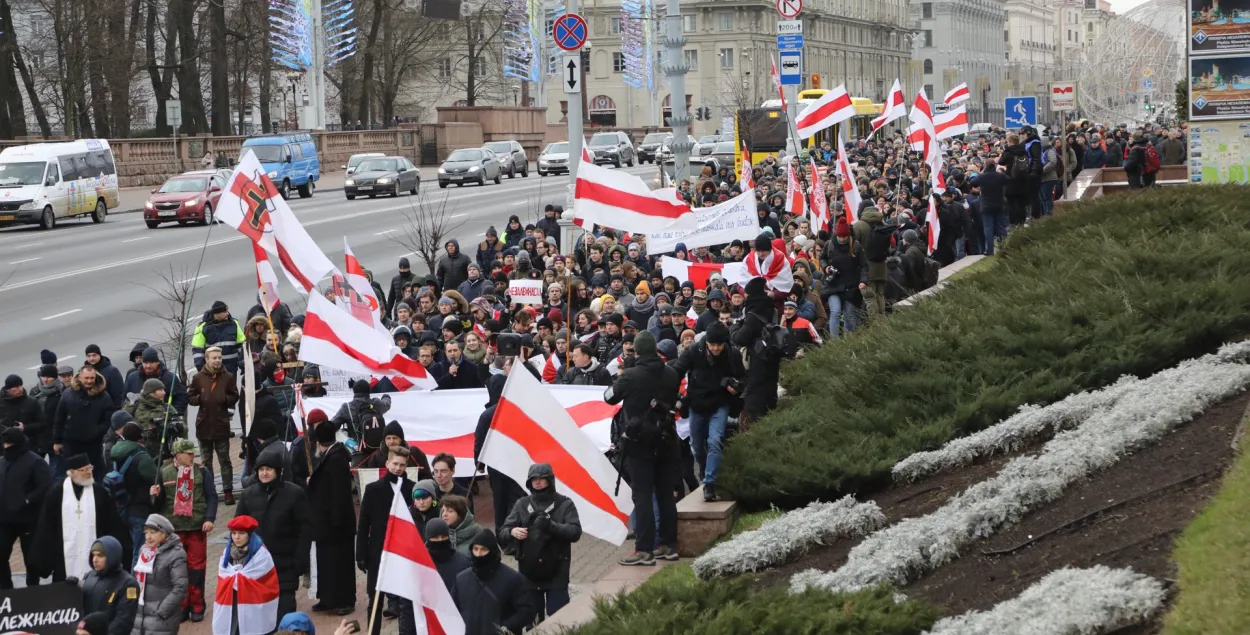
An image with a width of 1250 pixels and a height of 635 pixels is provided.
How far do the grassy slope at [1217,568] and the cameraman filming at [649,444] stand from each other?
4.31 m

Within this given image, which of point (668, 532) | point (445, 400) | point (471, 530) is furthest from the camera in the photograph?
point (445, 400)

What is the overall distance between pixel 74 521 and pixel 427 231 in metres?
18.8

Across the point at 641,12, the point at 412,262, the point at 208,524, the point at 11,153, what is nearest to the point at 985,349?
the point at 208,524

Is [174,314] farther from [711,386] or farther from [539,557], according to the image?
[539,557]

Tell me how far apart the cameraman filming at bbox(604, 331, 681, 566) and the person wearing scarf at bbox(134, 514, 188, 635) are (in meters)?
3.04

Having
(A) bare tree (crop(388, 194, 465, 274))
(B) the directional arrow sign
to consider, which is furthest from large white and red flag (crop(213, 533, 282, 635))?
(B) the directional arrow sign

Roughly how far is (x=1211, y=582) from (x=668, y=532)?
5.30 metres

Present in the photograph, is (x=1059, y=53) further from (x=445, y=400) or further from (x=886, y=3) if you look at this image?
(x=445, y=400)

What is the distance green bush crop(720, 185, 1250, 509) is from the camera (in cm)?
1137

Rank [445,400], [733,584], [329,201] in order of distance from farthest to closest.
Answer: [329,201] < [445,400] < [733,584]

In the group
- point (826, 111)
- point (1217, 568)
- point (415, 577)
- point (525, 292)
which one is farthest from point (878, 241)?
point (1217, 568)

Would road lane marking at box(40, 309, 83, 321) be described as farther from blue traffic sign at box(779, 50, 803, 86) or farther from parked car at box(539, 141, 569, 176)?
parked car at box(539, 141, 569, 176)

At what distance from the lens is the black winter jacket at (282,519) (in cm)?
1094

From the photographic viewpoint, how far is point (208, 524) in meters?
11.6
